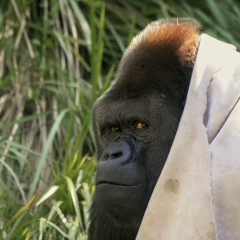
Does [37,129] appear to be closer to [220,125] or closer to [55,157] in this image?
[55,157]

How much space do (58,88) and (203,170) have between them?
276 cm

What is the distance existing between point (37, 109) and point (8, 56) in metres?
0.61

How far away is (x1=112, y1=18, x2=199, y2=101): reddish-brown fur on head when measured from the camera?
3424 mm

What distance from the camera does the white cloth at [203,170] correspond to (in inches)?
115

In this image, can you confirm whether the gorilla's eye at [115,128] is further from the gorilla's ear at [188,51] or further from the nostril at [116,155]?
the gorilla's ear at [188,51]

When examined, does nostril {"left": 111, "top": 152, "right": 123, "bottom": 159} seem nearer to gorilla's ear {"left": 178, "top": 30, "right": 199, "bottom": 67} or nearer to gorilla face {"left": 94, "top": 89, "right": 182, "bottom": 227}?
gorilla face {"left": 94, "top": 89, "right": 182, "bottom": 227}

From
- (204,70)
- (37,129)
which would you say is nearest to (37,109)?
(37,129)

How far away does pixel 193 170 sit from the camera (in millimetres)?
2990

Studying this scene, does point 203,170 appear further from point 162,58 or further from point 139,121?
point 162,58

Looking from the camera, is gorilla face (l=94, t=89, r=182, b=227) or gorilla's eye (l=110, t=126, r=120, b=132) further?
gorilla's eye (l=110, t=126, r=120, b=132)

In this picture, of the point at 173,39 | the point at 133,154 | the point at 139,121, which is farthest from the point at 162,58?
the point at 133,154

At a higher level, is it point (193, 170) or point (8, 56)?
point (193, 170)

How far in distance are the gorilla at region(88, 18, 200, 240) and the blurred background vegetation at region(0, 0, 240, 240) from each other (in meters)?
0.67

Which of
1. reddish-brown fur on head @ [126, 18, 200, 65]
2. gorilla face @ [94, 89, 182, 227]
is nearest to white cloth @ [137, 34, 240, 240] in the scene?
gorilla face @ [94, 89, 182, 227]
